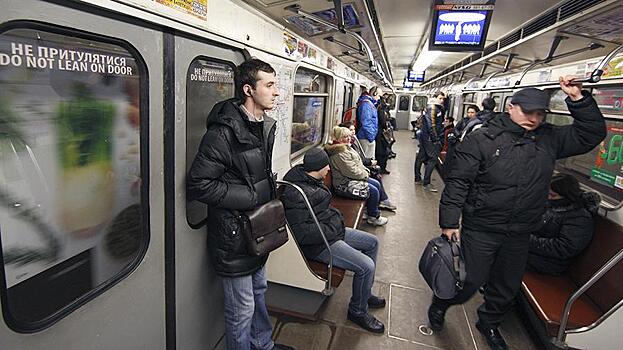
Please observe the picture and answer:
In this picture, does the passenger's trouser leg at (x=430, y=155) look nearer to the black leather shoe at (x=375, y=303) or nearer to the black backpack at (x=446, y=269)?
the black leather shoe at (x=375, y=303)

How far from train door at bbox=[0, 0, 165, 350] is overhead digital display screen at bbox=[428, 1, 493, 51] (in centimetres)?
316

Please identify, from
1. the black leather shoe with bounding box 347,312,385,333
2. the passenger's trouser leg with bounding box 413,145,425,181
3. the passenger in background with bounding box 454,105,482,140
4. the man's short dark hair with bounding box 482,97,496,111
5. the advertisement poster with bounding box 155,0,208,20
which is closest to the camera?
the advertisement poster with bounding box 155,0,208,20

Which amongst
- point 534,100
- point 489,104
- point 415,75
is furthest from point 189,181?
point 415,75

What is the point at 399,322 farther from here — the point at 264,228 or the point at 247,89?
the point at 247,89

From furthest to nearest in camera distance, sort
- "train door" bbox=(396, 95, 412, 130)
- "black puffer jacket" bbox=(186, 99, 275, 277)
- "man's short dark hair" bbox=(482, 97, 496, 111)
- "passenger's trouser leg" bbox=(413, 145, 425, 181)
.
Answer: "train door" bbox=(396, 95, 412, 130)
"passenger's trouser leg" bbox=(413, 145, 425, 181)
"man's short dark hair" bbox=(482, 97, 496, 111)
"black puffer jacket" bbox=(186, 99, 275, 277)

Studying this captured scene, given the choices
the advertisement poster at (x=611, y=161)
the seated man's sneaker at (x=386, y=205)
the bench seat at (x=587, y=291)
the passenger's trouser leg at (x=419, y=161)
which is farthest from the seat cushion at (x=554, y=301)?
the passenger's trouser leg at (x=419, y=161)

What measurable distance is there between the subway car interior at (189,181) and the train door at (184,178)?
0.01 meters

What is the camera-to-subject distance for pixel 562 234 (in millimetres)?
2971

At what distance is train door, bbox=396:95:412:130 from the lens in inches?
859

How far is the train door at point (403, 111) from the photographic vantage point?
2181 cm

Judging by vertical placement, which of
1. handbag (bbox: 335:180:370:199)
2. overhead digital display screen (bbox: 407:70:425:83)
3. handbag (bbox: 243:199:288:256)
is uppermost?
overhead digital display screen (bbox: 407:70:425:83)

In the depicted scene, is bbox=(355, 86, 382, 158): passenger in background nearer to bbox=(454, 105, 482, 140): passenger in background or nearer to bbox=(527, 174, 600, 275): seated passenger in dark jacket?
bbox=(454, 105, 482, 140): passenger in background

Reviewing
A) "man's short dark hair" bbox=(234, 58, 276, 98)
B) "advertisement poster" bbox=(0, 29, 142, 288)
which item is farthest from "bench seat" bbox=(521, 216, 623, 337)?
"advertisement poster" bbox=(0, 29, 142, 288)

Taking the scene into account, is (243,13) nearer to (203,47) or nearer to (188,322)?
(203,47)
